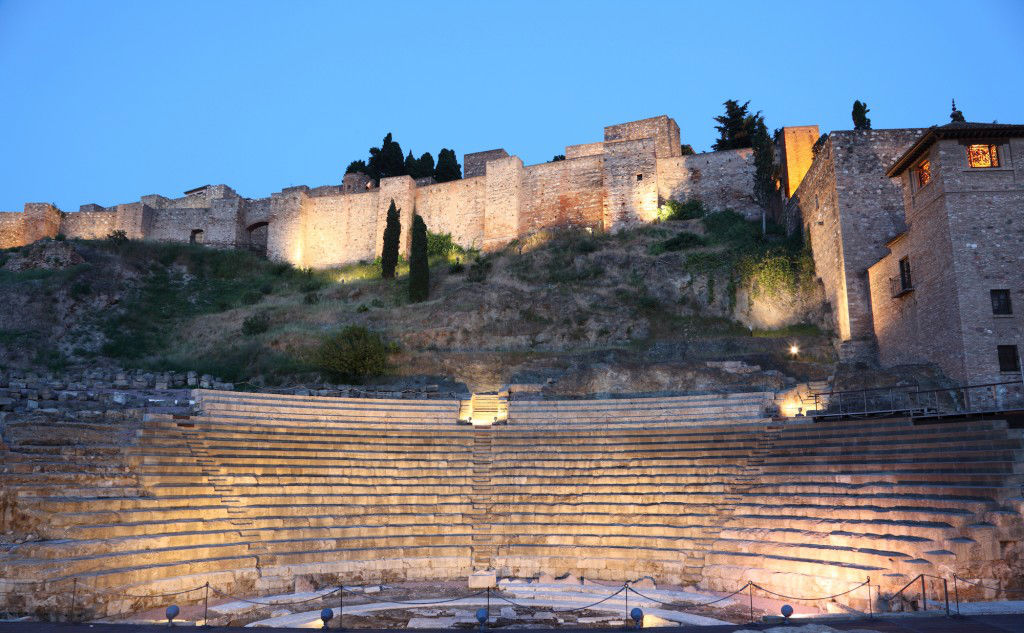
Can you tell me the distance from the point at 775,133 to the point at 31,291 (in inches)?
1432

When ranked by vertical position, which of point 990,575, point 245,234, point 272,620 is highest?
point 245,234

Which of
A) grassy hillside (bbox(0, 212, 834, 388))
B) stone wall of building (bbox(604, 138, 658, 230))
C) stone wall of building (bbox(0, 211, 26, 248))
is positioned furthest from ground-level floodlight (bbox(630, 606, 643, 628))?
stone wall of building (bbox(0, 211, 26, 248))

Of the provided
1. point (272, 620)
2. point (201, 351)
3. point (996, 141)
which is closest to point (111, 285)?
point (201, 351)

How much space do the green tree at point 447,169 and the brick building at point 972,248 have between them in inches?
1382

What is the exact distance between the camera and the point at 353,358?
22.1 m

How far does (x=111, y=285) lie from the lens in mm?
34344

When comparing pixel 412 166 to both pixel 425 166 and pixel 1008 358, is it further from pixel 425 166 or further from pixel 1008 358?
pixel 1008 358

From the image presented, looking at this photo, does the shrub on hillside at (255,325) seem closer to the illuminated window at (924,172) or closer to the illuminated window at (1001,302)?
the illuminated window at (924,172)

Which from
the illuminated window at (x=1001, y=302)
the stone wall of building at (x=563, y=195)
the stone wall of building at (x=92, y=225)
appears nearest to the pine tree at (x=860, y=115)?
the stone wall of building at (x=563, y=195)

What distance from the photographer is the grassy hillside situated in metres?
23.7

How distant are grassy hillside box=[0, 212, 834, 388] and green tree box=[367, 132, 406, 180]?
561 inches

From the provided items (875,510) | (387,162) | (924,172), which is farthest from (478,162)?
(875,510)

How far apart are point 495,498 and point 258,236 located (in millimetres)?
36504

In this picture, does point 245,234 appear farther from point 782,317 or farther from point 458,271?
point 782,317
